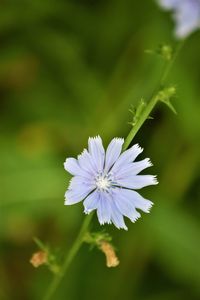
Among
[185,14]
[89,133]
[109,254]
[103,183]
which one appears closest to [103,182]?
[103,183]

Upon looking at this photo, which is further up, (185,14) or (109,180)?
(185,14)

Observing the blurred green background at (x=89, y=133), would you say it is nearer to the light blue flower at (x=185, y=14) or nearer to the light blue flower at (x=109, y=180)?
the light blue flower at (x=185, y=14)

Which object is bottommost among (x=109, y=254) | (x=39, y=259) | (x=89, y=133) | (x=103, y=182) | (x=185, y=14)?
(x=109, y=254)

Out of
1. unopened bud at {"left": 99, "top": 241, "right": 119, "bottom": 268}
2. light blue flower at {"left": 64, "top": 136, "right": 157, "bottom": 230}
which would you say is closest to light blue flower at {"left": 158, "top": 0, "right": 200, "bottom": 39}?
light blue flower at {"left": 64, "top": 136, "right": 157, "bottom": 230}

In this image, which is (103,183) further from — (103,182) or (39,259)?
(39,259)

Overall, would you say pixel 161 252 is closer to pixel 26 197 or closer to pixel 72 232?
pixel 72 232

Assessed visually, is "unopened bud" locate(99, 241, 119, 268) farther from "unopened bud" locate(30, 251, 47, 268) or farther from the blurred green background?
the blurred green background

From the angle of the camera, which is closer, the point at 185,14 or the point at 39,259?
the point at 39,259

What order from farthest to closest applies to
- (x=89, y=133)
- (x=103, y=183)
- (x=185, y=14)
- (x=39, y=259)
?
1. (x=89, y=133)
2. (x=185, y=14)
3. (x=39, y=259)
4. (x=103, y=183)
